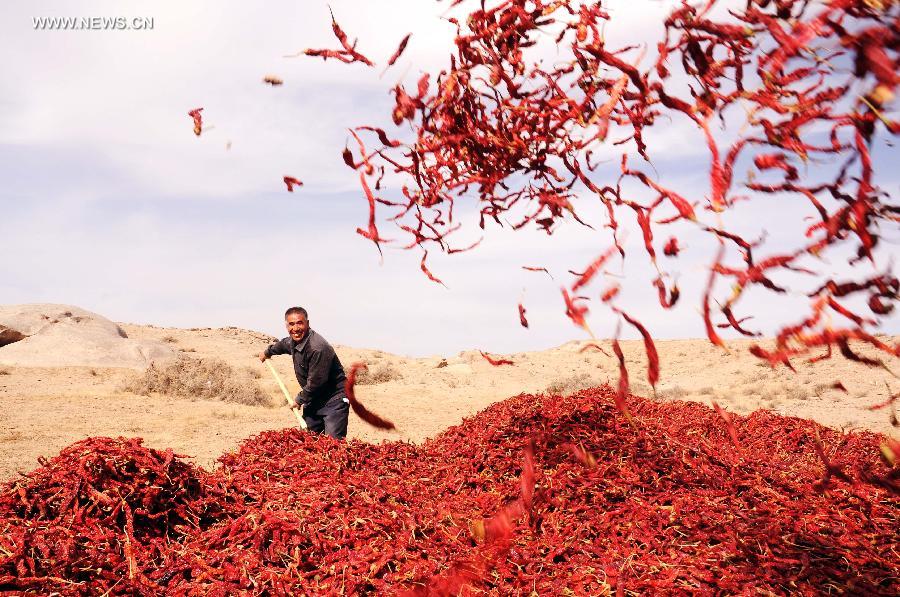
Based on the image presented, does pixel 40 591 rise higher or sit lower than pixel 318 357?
lower

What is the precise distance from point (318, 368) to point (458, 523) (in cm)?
337

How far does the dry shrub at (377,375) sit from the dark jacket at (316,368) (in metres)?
10.5

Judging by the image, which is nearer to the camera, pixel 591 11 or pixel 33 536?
pixel 591 11

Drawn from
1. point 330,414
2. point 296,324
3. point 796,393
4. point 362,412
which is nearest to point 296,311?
point 296,324

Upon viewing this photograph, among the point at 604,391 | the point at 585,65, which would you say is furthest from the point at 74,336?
the point at 585,65

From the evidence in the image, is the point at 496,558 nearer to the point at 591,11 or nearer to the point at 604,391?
the point at 591,11

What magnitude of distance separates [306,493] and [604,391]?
5030 mm

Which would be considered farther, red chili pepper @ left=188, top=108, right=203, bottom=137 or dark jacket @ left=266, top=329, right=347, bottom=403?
dark jacket @ left=266, top=329, right=347, bottom=403

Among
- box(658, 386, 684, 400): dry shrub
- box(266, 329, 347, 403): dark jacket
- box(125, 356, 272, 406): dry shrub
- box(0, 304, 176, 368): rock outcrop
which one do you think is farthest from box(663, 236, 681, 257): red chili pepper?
box(0, 304, 176, 368): rock outcrop

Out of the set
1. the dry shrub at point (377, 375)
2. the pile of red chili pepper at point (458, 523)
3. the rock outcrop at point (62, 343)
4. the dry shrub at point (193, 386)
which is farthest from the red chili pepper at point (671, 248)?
the rock outcrop at point (62, 343)

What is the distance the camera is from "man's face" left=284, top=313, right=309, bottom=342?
7.90 metres

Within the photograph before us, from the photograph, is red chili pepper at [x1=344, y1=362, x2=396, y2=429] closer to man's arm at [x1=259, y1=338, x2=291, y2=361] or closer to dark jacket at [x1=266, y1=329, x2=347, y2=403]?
dark jacket at [x1=266, y1=329, x2=347, y2=403]

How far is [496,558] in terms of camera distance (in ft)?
14.4

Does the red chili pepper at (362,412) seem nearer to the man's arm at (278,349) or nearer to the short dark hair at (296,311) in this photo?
the short dark hair at (296,311)
